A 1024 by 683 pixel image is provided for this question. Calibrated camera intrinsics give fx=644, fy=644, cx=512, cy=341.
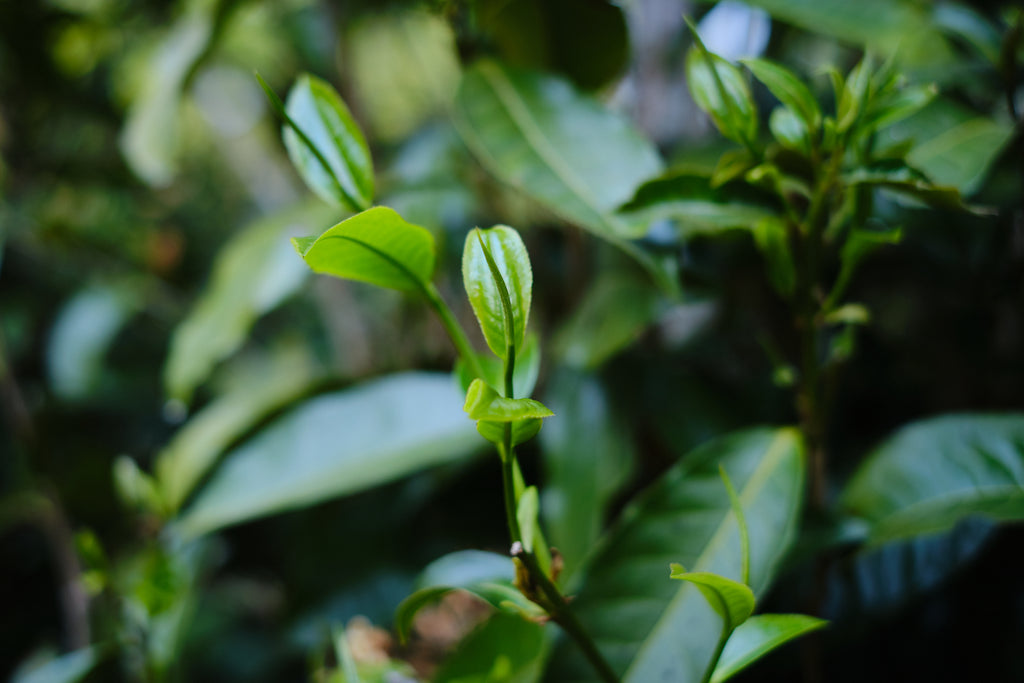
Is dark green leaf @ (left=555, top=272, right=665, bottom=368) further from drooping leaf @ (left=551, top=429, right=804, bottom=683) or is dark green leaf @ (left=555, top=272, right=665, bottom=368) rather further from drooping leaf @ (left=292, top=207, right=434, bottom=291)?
drooping leaf @ (left=292, top=207, right=434, bottom=291)

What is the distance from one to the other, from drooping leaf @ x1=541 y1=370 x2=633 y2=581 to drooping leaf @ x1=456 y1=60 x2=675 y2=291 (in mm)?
151

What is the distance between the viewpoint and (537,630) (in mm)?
379

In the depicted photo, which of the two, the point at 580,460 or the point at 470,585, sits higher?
the point at 470,585

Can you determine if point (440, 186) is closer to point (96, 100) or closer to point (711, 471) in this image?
point (711, 471)

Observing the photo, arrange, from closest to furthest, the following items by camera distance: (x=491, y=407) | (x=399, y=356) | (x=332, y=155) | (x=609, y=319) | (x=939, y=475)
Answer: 1. (x=491, y=407)
2. (x=332, y=155)
3. (x=939, y=475)
4. (x=609, y=319)
5. (x=399, y=356)

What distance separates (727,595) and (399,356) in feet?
2.35

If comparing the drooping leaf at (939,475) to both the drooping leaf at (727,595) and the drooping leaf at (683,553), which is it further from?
the drooping leaf at (727,595)

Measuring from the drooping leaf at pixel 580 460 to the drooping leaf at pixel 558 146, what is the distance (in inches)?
5.9

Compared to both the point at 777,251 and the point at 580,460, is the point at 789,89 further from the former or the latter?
the point at 580,460

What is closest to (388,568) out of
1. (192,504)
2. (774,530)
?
(192,504)

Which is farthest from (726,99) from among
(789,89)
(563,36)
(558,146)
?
(563,36)

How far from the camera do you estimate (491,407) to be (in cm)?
21

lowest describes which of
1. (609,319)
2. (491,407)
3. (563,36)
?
(609,319)

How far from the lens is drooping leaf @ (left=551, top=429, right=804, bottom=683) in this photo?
32 centimetres
